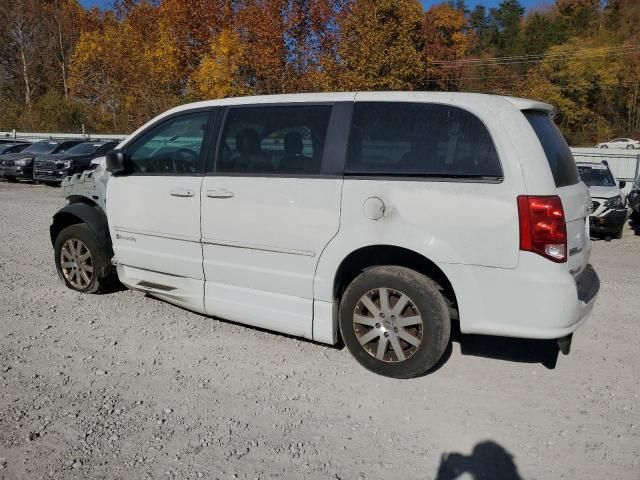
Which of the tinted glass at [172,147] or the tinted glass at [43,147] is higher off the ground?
the tinted glass at [172,147]

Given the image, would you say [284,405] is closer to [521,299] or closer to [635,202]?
[521,299]

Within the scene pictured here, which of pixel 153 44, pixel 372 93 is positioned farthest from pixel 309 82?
pixel 372 93

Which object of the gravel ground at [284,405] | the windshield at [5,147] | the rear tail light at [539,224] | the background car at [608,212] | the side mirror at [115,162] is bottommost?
the gravel ground at [284,405]

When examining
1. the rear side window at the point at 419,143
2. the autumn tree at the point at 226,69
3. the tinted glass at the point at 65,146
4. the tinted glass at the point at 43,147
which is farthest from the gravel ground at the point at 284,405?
the autumn tree at the point at 226,69

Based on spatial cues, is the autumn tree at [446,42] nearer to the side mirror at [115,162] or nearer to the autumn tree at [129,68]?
the autumn tree at [129,68]

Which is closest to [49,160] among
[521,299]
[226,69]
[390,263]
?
[226,69]

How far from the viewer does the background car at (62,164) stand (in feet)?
62.1

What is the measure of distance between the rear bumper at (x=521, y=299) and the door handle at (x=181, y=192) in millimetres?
2168

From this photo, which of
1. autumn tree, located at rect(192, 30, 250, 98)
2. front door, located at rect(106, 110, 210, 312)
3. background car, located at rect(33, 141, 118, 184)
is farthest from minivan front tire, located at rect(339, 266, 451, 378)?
autumn tree, located at rect(192, 30, 250, 98)

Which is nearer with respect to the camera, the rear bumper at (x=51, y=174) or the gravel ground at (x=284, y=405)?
the gravel ground at (x=284, y=405)

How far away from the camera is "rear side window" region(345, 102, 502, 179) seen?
11.9 ft

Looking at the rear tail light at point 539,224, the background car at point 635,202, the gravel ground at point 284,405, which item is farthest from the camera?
the background car at point 635,202

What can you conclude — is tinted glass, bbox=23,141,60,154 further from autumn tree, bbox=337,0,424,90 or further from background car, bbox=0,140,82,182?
autumn tree, bbox=337,0,424,90

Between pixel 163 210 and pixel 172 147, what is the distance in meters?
0.58
